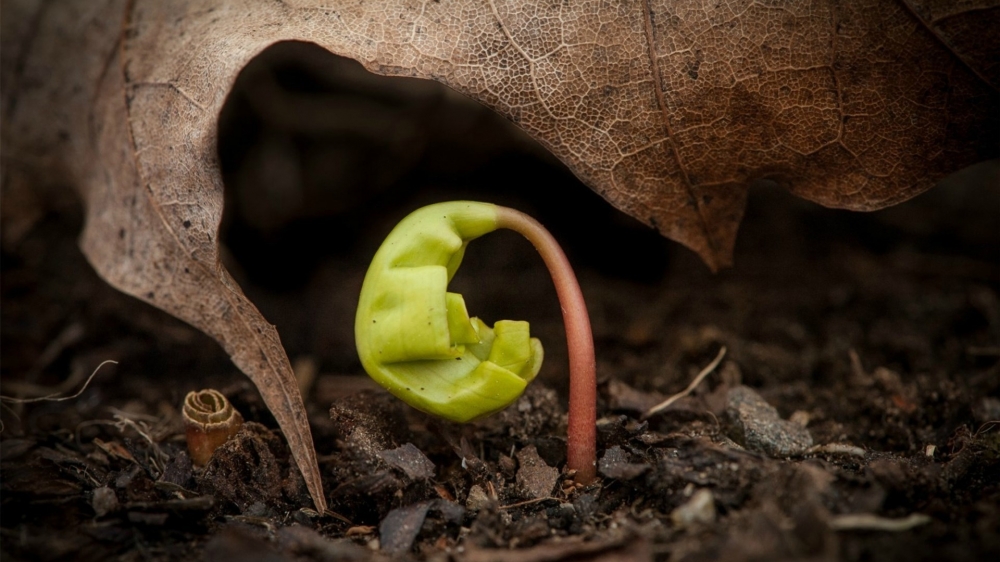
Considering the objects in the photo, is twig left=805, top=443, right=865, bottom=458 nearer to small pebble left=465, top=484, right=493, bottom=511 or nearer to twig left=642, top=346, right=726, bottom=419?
twig left=642, top=346, right=726, bottom=419

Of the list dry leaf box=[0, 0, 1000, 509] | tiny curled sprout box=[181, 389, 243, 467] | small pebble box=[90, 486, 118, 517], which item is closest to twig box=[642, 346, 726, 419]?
dry leaf box=[0, 0, 1000, 509]

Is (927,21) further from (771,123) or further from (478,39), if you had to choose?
(478,39)

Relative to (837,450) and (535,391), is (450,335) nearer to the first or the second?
(535,391)

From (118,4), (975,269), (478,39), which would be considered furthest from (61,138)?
(975,269)

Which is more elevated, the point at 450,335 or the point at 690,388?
Answer: the point at 450,335

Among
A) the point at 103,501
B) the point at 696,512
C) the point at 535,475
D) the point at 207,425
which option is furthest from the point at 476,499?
the point at 103,501

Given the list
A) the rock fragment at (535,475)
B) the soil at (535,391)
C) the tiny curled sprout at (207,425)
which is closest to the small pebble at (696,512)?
the soil at (535,391)
